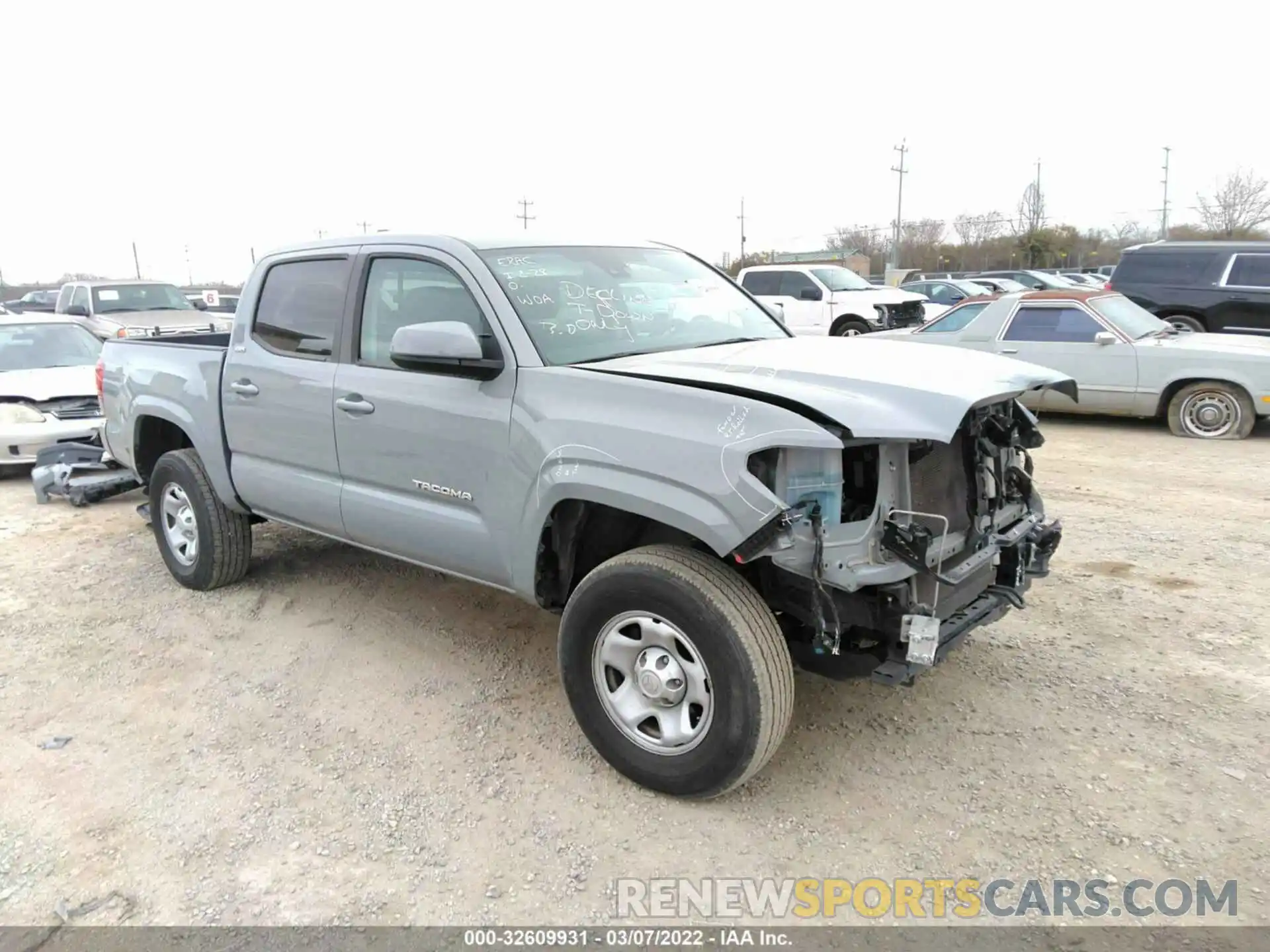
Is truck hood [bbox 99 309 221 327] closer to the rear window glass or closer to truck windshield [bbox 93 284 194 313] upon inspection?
truck windshield [bbox 93 284 194 313]

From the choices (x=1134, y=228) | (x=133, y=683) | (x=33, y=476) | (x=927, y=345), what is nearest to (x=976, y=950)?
(x=927, y=345)

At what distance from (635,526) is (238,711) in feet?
6.42

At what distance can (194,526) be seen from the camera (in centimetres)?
523

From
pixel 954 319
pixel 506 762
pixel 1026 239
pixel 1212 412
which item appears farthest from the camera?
pixel 1026 239

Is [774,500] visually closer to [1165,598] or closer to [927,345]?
[927,345]

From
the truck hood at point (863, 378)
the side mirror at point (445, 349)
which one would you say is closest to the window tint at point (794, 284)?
the truck hood at point (863, 378)

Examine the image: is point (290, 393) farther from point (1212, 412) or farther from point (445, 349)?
point (1212, 412)

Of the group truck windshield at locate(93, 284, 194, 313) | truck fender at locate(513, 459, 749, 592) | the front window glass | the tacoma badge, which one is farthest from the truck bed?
truck windshield at locate(93, 284, 194, 313)

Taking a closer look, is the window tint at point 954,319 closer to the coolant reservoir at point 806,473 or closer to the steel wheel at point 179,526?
the steel wheel at point 179,526

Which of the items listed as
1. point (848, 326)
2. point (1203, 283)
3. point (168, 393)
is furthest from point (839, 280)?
point (168, 393)

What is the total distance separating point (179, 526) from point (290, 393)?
5.26 feet

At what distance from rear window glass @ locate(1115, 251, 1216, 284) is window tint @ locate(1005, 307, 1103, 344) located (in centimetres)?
347

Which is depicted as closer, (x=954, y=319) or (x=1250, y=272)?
(x=954, y=319)

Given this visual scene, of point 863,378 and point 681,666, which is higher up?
point 863,378
